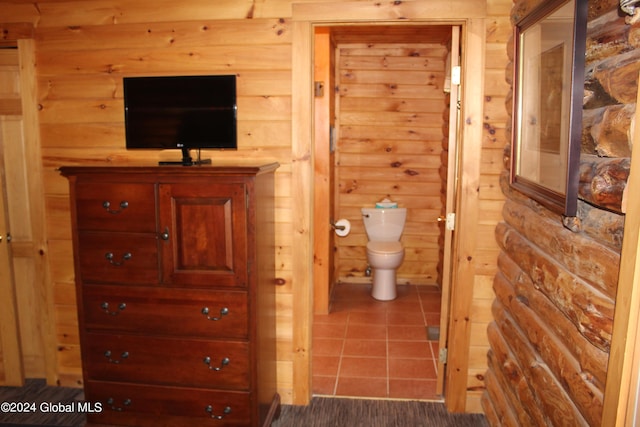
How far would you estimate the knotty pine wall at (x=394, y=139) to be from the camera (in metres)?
4.64

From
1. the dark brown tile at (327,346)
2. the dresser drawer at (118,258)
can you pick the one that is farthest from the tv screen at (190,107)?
the dark brown tile at (327,346)

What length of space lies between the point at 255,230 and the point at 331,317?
6.72 feet

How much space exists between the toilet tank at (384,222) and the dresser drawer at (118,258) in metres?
2.62

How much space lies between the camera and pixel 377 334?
150 inches

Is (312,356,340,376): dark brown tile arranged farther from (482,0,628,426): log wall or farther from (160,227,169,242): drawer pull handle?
(160,227,169,242): drawer pull handle

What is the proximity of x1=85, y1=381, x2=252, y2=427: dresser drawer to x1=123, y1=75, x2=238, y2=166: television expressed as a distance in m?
1.14

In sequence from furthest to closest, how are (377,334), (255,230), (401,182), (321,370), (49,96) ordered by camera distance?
(401,182), (377,334), (321,370), (49,96), (255,230)

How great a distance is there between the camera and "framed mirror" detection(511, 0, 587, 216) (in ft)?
4.86

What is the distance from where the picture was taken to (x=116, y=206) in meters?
2.32

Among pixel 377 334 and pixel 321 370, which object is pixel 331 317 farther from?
pixel 321 370

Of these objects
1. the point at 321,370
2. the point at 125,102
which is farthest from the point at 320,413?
the point at 125,102

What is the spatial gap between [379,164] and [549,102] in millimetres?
3060

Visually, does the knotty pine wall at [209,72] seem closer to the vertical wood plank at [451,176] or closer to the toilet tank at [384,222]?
the vertical wood plank at [451,176]

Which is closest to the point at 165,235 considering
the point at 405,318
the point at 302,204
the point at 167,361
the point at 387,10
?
the point at 167,361
